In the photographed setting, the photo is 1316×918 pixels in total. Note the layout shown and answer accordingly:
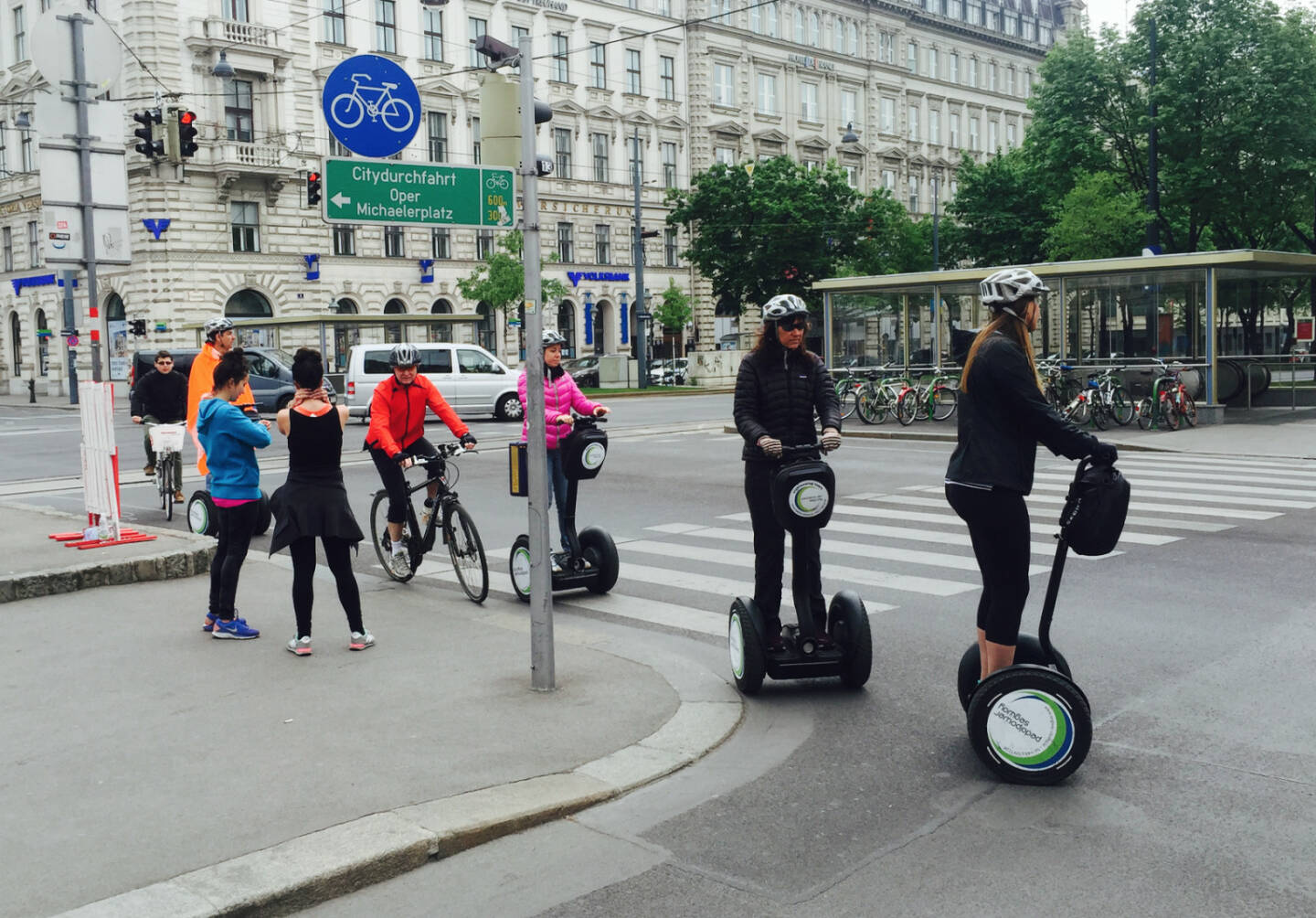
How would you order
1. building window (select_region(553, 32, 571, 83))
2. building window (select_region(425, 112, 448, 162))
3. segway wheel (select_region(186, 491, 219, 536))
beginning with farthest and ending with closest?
1. building window (select_region(553, 32, 571, 83))
2. building window (select_region(425, 112, 448, 162))
3. segway wheel (select_region(186, 491, 219, 536))

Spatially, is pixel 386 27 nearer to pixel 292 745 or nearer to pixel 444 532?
pixel 444 532

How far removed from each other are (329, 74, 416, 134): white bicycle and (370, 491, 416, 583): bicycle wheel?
2768 millimetres

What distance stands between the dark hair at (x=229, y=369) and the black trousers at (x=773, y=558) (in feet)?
10.6

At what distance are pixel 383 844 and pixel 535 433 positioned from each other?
2.37 metres

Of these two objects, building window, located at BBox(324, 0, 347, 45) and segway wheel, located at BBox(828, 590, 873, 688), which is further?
building window, located at BBox(324, 0, 347, 45)

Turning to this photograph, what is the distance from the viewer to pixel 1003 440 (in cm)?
489

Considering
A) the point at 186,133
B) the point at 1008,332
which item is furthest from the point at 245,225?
the point at 1008,332

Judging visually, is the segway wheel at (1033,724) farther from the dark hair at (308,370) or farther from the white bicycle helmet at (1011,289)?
the dark hair at (308,370)

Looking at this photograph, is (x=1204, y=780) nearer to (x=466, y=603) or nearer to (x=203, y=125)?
(x=466, y=603)

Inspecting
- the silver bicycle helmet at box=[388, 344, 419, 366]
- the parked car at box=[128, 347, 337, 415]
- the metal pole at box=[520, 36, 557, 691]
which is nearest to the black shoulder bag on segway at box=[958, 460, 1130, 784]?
the metal pole at box=[520, 36, 557, 691]

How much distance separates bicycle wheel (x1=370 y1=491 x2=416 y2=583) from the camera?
9.40 metres

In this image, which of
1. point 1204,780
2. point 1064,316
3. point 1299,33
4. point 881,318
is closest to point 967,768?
point 1204,780

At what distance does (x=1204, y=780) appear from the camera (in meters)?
4.86

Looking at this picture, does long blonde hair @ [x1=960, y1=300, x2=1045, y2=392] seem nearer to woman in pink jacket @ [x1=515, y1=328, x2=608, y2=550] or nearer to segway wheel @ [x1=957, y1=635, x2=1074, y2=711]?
segway wheel @ [x1=957, y1=635, x2=1074, y2=711]
